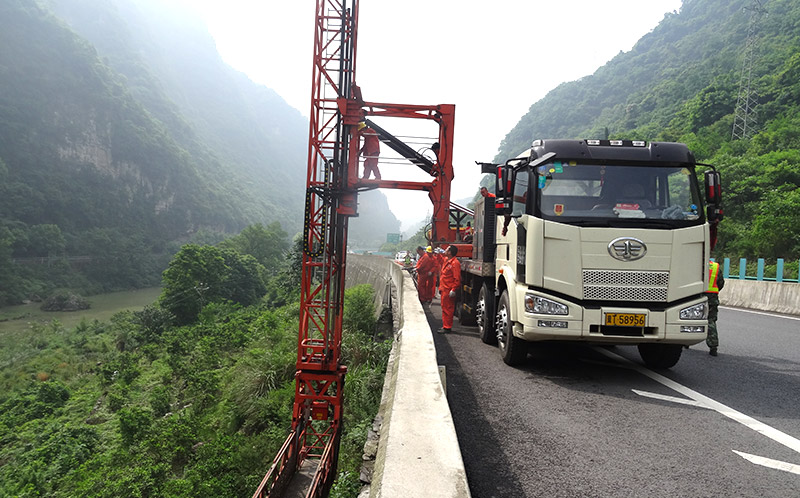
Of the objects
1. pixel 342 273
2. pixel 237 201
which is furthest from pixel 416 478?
pixel 237 201

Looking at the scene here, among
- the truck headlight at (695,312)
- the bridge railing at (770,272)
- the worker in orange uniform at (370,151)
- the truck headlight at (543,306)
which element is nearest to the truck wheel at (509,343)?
the truck headlight at (543,306)

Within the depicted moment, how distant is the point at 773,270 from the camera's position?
20828 mm

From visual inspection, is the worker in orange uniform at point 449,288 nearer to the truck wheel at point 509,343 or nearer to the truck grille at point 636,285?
the truck wheel at point 509,343

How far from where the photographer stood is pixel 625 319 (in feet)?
17.8

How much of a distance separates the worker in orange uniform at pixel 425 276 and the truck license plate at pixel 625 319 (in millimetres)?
8741

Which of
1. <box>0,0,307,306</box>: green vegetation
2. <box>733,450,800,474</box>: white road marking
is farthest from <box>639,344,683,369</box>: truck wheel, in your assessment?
<box>0,0,307,306</box>: green vegetation

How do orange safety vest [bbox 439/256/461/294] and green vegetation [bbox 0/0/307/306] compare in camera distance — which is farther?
green vegetation [bbox 0/0/307/306]

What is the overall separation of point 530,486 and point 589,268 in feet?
9.22

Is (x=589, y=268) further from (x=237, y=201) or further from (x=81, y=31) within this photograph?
(x=81, y=31)

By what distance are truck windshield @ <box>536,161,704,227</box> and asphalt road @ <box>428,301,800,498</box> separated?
1869 mm

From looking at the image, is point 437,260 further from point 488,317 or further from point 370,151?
point 488,317

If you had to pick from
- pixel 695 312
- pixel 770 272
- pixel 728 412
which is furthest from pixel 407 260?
pixel 728 412

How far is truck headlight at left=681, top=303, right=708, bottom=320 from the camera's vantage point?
5441 mm

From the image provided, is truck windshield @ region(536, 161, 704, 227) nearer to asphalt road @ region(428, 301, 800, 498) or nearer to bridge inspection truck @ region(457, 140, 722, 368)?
bridge inspection truck @ region(457, 140, 722, 368)
